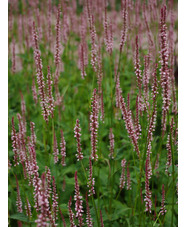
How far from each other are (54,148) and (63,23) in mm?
1551

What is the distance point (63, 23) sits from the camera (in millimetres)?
3107

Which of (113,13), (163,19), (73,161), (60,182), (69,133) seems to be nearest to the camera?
(163,19)

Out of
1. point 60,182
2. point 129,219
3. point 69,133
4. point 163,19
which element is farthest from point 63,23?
point 129,219

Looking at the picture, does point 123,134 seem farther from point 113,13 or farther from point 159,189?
point 113,13

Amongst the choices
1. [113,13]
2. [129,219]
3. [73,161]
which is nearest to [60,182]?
[73,161]

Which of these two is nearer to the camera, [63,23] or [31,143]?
[31,143]

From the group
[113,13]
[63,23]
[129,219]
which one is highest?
[113,13]

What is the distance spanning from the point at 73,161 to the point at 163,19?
1.75 m
